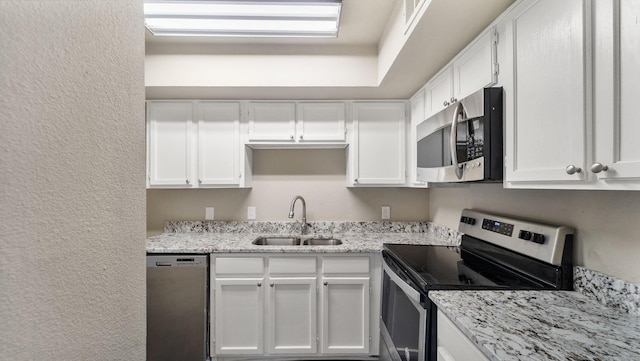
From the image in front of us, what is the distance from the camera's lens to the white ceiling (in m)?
1.29

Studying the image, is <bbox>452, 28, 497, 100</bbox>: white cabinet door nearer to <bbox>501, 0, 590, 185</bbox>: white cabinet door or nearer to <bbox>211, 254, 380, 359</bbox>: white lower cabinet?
<bbox>501, 0, 590, 185</bbox>: white cabinet door

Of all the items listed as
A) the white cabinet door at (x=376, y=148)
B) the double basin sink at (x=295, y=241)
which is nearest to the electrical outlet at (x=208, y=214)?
the double basin sink at (x=295, y=241)

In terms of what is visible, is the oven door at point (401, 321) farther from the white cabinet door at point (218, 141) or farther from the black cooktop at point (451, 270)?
the white cabinet door at point (218, 141)

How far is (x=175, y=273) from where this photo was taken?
6.57ft

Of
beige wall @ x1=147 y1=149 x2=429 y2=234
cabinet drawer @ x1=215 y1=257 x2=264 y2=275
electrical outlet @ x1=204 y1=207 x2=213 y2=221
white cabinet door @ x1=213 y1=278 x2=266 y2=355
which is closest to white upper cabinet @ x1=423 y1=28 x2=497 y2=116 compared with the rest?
beige wall @ x1=147 y1=149 x2=429 y2=234

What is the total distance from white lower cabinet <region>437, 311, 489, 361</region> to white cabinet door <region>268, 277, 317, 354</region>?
3.65ft

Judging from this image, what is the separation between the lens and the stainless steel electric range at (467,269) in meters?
1.17

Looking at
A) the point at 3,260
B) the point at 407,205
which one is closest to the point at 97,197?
the point at 3,260

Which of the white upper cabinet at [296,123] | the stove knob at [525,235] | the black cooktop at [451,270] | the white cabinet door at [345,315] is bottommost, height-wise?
the white cabinet door at [345,315]

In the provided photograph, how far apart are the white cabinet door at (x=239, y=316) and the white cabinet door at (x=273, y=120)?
120cm

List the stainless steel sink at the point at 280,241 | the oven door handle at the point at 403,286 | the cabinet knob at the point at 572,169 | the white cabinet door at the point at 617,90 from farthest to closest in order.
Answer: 1. the stainless steel sink at the point at 280,241
2. the oven door handle at the point at 403,286
3. the cabinet knob at the point at 572,169
4. the white cabinet door at the point at 617,90

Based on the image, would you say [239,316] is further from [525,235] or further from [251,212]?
[525,235]

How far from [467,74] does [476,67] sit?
0.29ft

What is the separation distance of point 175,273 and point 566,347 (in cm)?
215
